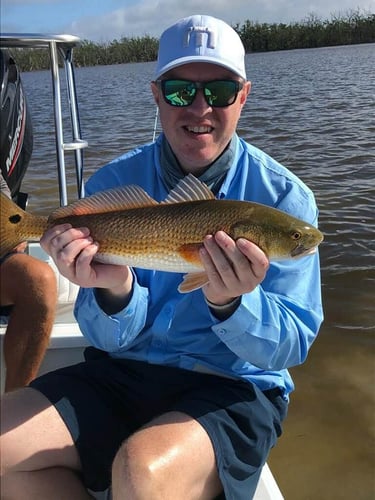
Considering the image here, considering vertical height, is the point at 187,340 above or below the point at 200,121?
below

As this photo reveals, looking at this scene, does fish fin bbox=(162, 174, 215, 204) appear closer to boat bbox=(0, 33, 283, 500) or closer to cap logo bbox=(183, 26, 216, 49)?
cap logo bbox=(183, 26, 216, 49)

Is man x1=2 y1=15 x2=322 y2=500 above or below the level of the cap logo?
below

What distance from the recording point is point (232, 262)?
191cm

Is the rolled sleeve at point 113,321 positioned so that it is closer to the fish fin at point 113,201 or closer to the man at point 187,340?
the man at point 187,340

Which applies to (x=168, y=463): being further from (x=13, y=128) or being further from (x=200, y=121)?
(x=13, y=128)

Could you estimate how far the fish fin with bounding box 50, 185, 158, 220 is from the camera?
208 centimetres

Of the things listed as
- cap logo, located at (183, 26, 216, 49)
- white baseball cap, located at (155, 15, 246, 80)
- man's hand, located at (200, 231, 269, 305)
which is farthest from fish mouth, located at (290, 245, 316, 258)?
cap logo, located at (183, 26, 216, 49)

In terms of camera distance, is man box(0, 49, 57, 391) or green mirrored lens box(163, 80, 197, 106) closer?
man box(0, 49, 57, 391)

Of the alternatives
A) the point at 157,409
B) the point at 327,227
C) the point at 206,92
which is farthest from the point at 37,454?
the point at 327,227

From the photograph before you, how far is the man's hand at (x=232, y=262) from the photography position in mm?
1895

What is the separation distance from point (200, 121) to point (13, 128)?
Answer: 76.1 inches

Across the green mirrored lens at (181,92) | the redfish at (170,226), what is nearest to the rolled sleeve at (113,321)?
the redfish at (170,226)

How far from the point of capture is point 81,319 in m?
2.45

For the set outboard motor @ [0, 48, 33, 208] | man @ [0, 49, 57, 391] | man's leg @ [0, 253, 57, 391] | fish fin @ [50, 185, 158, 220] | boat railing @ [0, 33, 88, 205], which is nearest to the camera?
man @ [0, 49, 57, 391]
